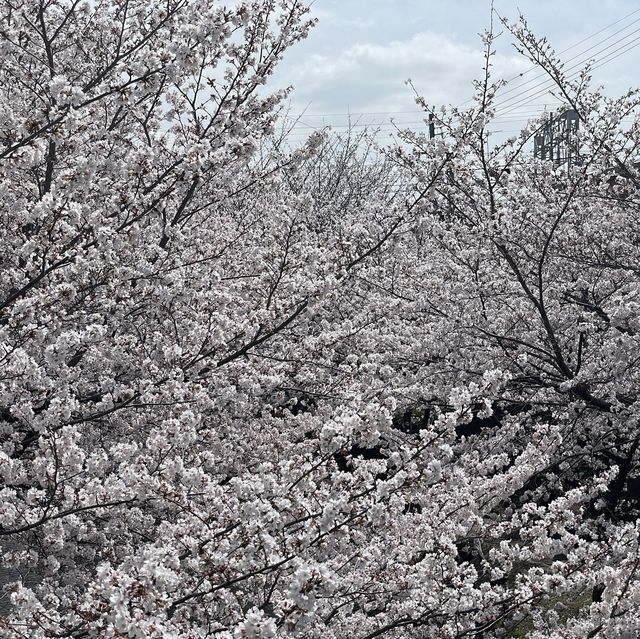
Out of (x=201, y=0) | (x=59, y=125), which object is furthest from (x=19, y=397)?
(x=201, y=0)

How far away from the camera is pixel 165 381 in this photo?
4867 millimetres

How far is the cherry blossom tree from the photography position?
3363 millimetres

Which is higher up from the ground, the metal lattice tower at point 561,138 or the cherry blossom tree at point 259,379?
the metal lattice tower at point 561,138

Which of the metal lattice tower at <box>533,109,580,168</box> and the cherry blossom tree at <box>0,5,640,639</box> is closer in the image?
the cherry blossom tree at <box>0,5,640,639</box>

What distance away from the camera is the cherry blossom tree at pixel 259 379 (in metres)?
3.36

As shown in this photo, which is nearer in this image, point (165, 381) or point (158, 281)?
point (165, 381)

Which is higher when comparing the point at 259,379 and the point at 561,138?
the point at 561,138

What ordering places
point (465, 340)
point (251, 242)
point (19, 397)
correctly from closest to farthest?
point (19, 397) < point (465, 340) < point (251, 242)

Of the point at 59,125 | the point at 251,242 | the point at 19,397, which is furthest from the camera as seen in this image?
the point at 251,242

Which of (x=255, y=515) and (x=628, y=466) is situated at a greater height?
(x=255, y=515)

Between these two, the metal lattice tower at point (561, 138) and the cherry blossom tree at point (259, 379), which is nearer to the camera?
the cherry blossom tree at point (259, 379)

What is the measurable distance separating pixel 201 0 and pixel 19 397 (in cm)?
347

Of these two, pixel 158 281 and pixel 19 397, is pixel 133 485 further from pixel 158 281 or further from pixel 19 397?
pixel 158 281

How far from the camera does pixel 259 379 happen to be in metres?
5.96
